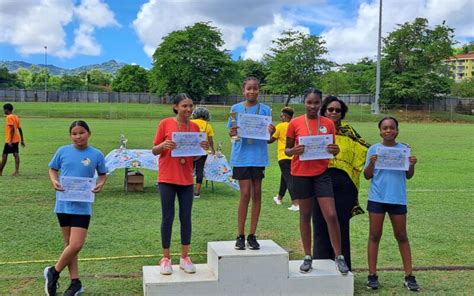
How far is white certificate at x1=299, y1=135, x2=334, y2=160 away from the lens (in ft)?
17.5

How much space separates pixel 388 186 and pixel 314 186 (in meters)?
0.79

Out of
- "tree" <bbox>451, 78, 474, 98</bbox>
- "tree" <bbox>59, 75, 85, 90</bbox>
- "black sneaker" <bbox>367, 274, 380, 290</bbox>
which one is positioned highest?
"tree" <bbox>59, 75, 85, 90</bbox>

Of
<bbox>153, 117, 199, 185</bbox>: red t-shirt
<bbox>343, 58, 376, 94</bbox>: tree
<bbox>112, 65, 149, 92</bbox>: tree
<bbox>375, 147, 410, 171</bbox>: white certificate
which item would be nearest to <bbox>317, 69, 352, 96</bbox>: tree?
<bbox>343, 58, 376, 94</bbox>: tree

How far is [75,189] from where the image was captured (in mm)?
5148

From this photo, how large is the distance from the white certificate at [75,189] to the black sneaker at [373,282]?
3051 millimetres

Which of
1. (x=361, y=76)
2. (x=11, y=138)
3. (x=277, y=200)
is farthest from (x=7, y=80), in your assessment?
(x=277, y=200)

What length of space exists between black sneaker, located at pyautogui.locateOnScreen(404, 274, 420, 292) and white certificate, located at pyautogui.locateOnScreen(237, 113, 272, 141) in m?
2.14

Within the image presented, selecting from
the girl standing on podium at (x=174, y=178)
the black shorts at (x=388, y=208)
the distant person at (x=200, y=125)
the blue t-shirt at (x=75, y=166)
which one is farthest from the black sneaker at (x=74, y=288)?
the distant person at (x=200, y=125)

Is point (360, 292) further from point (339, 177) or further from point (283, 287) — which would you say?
point (339, 177)

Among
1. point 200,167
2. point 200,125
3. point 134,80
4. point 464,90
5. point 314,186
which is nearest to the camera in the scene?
point 314,186

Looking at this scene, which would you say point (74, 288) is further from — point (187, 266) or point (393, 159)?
point (393, 159)

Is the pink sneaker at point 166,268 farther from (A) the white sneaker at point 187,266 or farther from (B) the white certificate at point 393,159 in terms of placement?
(B) the white certificate at point 393,159

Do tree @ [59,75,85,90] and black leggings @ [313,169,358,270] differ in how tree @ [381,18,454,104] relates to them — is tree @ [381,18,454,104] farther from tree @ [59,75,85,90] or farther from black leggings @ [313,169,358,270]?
tree @ [59,75,85,90]

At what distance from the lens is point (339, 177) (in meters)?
5.71
